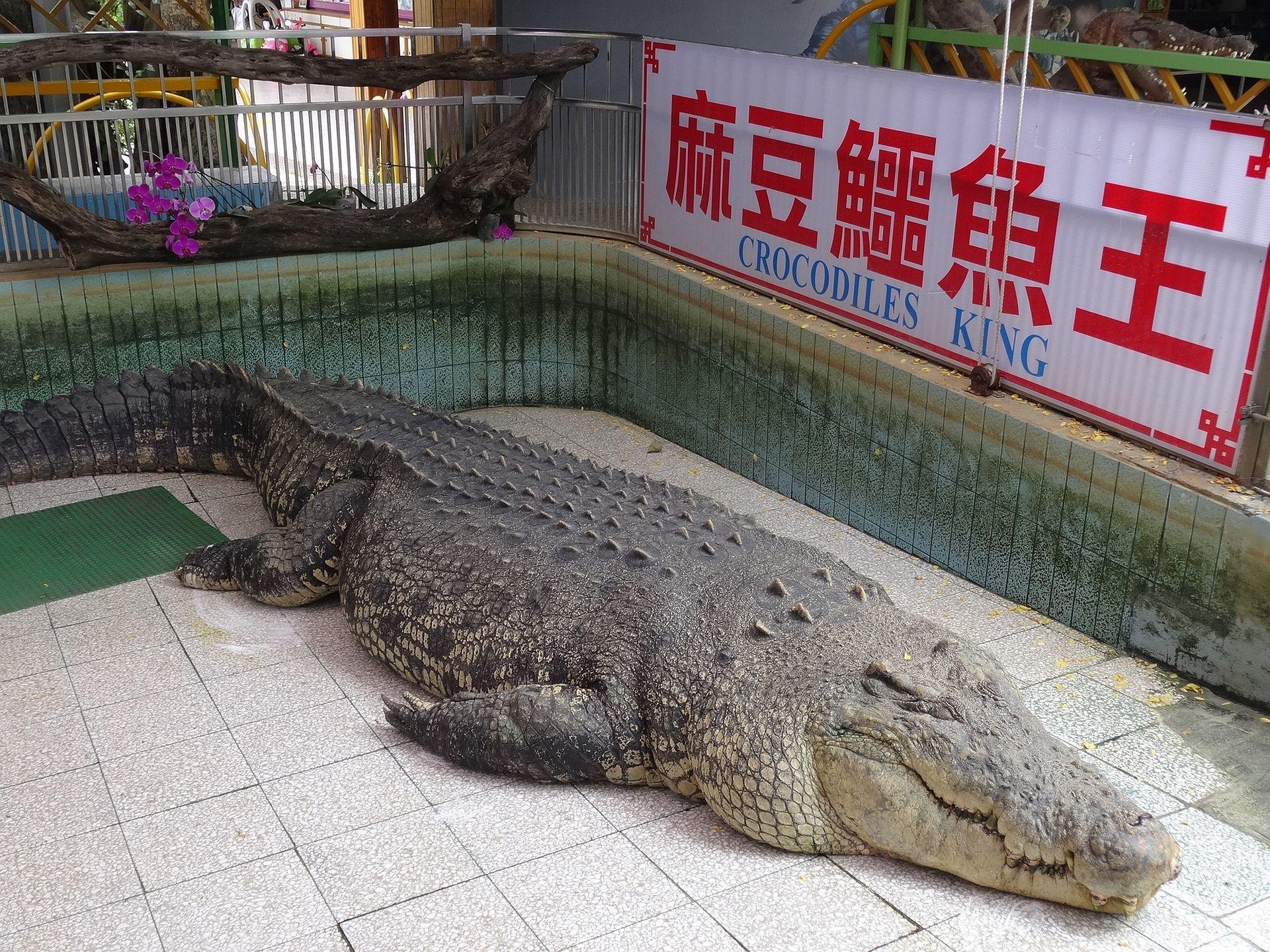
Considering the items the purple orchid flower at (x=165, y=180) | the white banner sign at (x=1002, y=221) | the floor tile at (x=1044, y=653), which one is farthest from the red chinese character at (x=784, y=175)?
the purple orchid flower at (x=165, y=180)

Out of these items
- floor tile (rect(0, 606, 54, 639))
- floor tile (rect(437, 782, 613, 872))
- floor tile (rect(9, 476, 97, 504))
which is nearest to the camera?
floor tile (rect(437, 782, 613, 872))

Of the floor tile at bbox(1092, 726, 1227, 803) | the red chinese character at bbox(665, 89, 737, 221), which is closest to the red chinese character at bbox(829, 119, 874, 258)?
the red chinese character at bbox(665, 89, 737, 221)

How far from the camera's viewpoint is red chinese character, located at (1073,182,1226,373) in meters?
4.27

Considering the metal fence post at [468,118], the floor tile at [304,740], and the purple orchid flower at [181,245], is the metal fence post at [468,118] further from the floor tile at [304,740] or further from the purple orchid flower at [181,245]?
the floor tile at [304,740]

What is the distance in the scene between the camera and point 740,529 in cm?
421

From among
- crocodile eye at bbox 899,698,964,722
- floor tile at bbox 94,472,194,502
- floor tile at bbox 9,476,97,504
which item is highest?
crocodile eye at bbox 899,698,964,722

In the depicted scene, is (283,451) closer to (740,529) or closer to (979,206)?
(740,529)

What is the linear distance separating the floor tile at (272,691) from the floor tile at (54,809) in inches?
20.4

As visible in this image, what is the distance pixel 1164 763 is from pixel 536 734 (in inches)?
84.4

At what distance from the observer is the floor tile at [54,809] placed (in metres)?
3.50

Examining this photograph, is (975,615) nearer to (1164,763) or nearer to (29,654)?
(1164,763)

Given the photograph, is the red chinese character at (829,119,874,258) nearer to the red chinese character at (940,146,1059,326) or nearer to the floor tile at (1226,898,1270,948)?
the red chinese character at (940,146,1059,326)

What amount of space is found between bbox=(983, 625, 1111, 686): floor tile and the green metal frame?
2410mm

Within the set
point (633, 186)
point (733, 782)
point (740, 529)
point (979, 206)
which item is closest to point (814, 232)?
point (979, 206)
